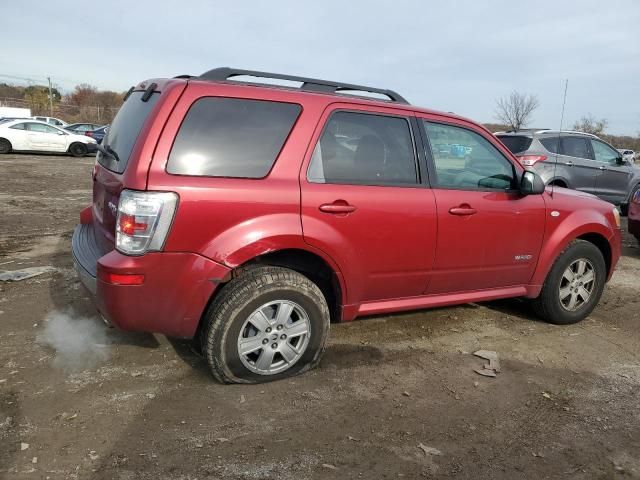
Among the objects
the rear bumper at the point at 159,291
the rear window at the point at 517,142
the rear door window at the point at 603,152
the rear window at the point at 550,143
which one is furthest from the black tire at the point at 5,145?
the rear bumper at the point at 159,291

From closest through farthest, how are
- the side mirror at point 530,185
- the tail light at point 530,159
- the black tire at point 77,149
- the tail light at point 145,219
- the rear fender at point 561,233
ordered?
the tail light at point 145,219
the side mirror at point 530,185
the rear fender at point 561,233
the tail light at point 530,159
the black tire at point 77,149

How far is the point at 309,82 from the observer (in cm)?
356

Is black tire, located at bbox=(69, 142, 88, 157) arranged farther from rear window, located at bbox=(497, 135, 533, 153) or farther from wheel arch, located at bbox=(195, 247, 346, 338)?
wheel arch, located at bbox=(195, 247, 346, 338)

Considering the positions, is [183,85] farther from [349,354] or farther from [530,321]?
[530,321]

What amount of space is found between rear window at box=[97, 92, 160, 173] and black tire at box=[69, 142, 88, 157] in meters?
19.2

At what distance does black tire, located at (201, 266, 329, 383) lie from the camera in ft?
10.2

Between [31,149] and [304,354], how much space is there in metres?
20.4

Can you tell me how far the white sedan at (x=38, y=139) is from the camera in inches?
762

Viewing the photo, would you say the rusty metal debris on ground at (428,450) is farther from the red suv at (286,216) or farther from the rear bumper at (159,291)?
the rear bumper at (159,291)

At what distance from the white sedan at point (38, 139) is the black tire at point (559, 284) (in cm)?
1849

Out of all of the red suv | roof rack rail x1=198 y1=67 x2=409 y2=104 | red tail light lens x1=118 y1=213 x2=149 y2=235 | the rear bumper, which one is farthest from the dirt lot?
roof rack rail x1=198 y1=67 x2=409 y2=104

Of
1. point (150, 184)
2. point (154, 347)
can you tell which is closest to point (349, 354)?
point (154, 347)

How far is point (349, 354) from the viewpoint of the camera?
386cm

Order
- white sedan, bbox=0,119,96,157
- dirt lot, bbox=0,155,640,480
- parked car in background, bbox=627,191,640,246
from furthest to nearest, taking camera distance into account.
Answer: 1. white sedan, bbox=0,119,96,157
2. parked car in background, bbox=627,191,640,246
3. dirt lot, bbox=0,155,640,480
